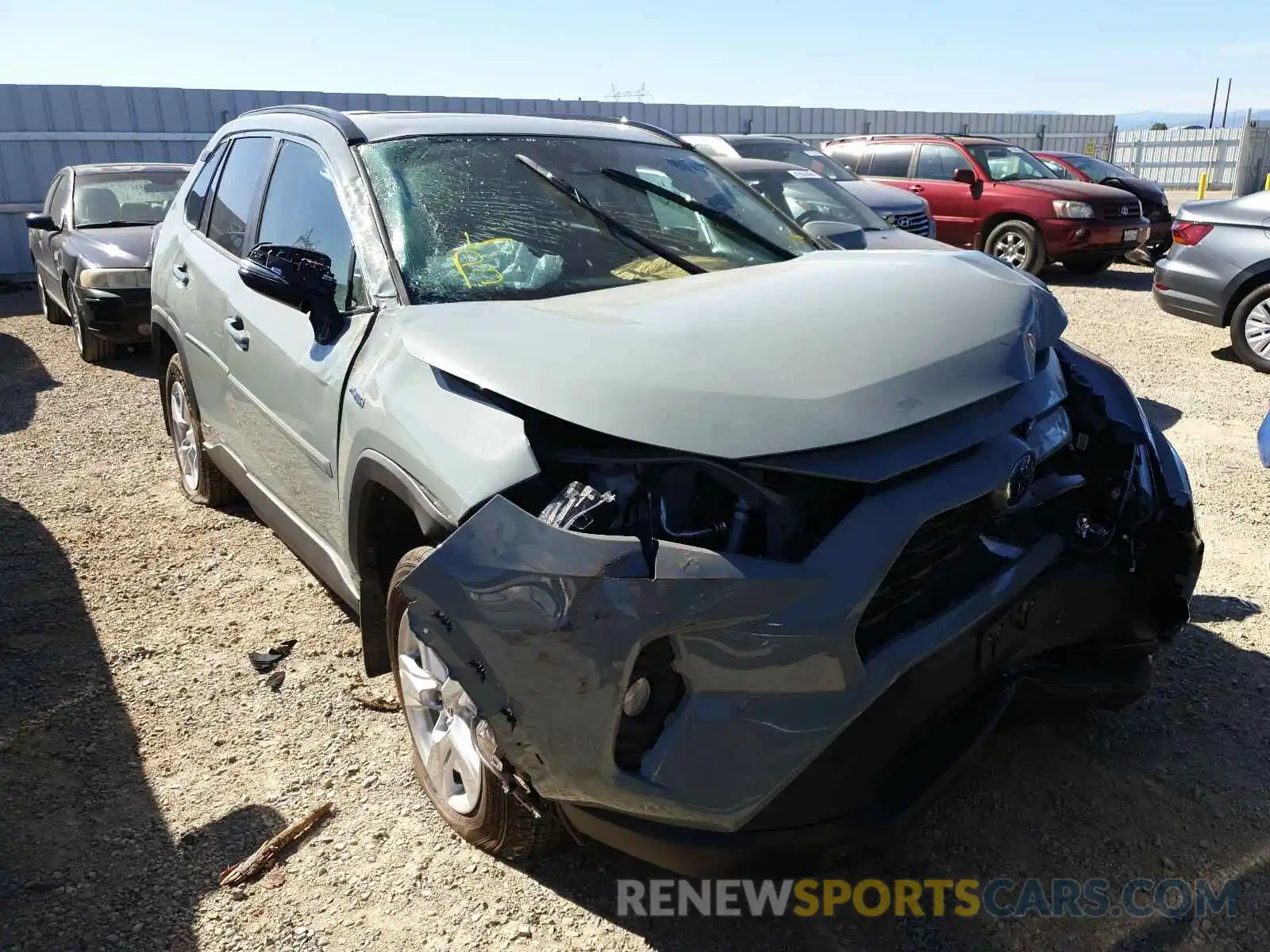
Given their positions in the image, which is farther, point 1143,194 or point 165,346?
point 1143,194

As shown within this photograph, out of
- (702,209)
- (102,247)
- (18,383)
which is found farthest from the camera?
(102,247)

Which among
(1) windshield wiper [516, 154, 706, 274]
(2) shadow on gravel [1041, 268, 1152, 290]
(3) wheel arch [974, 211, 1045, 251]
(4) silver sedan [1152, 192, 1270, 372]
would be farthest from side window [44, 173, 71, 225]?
(2) shadow on gravel [1041, 268, 1152, 290]

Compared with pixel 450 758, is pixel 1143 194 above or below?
above

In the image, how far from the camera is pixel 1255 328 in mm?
7527

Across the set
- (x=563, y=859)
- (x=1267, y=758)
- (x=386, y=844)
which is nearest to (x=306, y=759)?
(x=386, y=844)

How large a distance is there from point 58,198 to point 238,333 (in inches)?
315

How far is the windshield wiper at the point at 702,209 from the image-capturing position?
338 cm

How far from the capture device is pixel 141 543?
4637mm

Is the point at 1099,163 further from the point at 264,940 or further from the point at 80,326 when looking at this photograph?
the point at 264,940

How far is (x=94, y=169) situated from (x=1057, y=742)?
Result: 10.1m

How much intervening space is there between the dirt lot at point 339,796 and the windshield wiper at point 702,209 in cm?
181

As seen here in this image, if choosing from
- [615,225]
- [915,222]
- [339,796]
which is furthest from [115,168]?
[339,796]

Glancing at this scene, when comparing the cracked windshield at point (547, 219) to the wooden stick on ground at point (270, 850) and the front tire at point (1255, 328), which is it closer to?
the wooden stick on ground at point (270, 850)

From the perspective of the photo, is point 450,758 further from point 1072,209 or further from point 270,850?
point 1072,209
